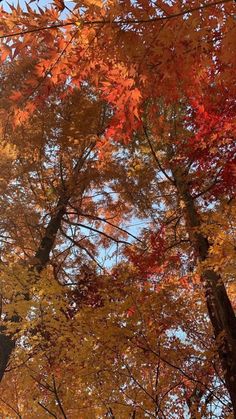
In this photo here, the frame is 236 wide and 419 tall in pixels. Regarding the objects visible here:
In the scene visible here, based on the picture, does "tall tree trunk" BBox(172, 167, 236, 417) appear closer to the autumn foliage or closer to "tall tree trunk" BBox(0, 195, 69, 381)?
the autumn foliage

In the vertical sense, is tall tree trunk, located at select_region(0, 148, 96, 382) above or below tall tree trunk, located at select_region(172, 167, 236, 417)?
above

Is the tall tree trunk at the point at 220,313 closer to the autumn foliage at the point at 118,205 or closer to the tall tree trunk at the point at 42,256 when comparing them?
the autumn foliage at the point at 118,205

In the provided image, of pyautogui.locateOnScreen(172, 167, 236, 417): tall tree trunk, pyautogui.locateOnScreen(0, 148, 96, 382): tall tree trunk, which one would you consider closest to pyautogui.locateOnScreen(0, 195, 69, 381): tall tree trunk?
pyautogui.locateOnScreen(0, 148, 96, 382): tall tree trunk

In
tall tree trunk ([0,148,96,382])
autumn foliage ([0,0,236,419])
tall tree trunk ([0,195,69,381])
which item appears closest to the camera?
autumn foliage ([0,0,236,419])

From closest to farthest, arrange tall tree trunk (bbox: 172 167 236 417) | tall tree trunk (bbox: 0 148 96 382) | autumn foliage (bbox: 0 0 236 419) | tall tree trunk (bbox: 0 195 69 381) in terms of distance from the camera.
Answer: autumn foliage (bbox: 0 0 236 419) → tall tree trunk (bbox: 172 167 236 417) → tall tree trunk (bbox: 0 195 69 381) → tall tree trunk (bbox: 0 148 96 382)

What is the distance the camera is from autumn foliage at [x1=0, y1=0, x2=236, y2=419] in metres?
2.54

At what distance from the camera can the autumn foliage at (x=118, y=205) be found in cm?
254

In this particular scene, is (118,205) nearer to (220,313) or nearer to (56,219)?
(56,219)

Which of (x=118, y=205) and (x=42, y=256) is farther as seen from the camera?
(x=118, y=205)

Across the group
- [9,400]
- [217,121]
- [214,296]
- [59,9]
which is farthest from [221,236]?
[9,400]

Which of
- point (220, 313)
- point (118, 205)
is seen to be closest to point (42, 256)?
point (118, 205)

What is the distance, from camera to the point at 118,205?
344 inches

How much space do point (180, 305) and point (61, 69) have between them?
11.8 feet

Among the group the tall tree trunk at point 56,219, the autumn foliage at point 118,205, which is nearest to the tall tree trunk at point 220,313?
the autumn foliage at point 118,205
